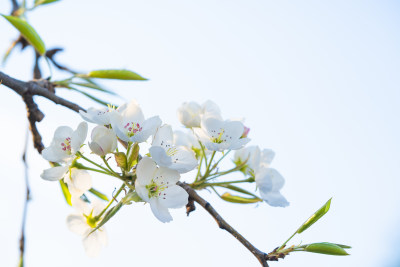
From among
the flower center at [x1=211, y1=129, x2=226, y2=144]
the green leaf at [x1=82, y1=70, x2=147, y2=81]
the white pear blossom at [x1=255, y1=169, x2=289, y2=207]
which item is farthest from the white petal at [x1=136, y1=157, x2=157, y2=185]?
the green leaf at [x1=82, y1=70, x2=147, y2=81]

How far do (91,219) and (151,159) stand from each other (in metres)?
0.25

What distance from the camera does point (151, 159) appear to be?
0.85m

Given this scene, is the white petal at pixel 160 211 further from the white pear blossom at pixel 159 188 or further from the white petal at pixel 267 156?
the white petal at pixel 267 156

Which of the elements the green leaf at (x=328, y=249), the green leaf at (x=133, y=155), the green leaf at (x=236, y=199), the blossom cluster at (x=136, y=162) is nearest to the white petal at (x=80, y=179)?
the blossom cluster at (x=136, y=162)

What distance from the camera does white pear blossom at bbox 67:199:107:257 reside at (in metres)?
1.00

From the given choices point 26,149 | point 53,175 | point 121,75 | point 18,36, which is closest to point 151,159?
point 53,175

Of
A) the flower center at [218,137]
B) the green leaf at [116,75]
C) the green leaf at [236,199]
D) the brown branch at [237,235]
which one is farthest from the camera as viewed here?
the green leaf at [116,75]

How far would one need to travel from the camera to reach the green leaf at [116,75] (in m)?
1.26

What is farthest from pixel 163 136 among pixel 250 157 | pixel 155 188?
pixel 250 157

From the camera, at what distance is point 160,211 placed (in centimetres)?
89

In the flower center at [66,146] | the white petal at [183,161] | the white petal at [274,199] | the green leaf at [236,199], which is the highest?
the white petal at [183,161]

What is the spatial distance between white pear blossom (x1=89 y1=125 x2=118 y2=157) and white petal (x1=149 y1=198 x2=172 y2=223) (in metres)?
0.13

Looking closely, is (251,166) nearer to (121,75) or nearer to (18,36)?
(121,75)

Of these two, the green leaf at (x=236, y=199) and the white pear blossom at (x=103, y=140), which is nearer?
the white pear blossom at (x=103, y=140)
